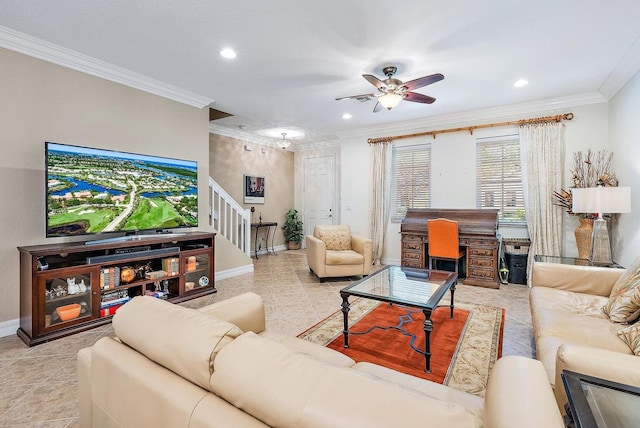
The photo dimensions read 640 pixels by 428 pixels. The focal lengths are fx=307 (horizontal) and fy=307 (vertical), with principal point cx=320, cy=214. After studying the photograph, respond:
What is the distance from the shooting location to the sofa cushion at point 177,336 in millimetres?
924

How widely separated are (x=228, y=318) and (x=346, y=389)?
1.11 meters

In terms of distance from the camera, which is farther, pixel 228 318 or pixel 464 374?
pixel 464 374

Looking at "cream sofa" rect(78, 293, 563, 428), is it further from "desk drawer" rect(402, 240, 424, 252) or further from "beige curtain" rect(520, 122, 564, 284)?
"beige curtain" rect(520, 122, 564, 284)

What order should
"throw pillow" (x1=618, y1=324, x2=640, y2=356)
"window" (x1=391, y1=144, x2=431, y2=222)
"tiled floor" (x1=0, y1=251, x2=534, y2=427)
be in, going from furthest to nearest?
"window" (x1=391, y1=144, x2=431, y2=222) → "tiled floor" (x1=0, y1=251, x2=534, y2=427) → "throw pillow" (x1=618, y1=324, x2=640, y2=356)

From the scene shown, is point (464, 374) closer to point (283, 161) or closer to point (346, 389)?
point (346, 389)

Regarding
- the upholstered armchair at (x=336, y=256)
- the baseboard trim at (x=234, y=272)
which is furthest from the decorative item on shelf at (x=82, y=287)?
the upholstered armchair at (x=336, y=256)

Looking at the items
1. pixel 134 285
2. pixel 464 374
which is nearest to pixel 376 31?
pixel 464 374

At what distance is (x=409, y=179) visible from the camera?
580cm

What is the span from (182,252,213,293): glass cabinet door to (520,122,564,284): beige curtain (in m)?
4.55

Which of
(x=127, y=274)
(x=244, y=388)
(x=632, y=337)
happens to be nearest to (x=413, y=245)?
(x=632, y=337)

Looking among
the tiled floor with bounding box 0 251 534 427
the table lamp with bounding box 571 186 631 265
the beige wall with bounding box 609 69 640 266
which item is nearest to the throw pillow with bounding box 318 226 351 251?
the tiled floor with bounding box 0 251 534 427

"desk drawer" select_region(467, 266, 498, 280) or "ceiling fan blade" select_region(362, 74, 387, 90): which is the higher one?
"ceiling fan blade" select_region(362, 74, 387, 90)

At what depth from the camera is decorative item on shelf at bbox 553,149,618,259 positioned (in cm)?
390

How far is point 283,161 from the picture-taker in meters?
7.77
